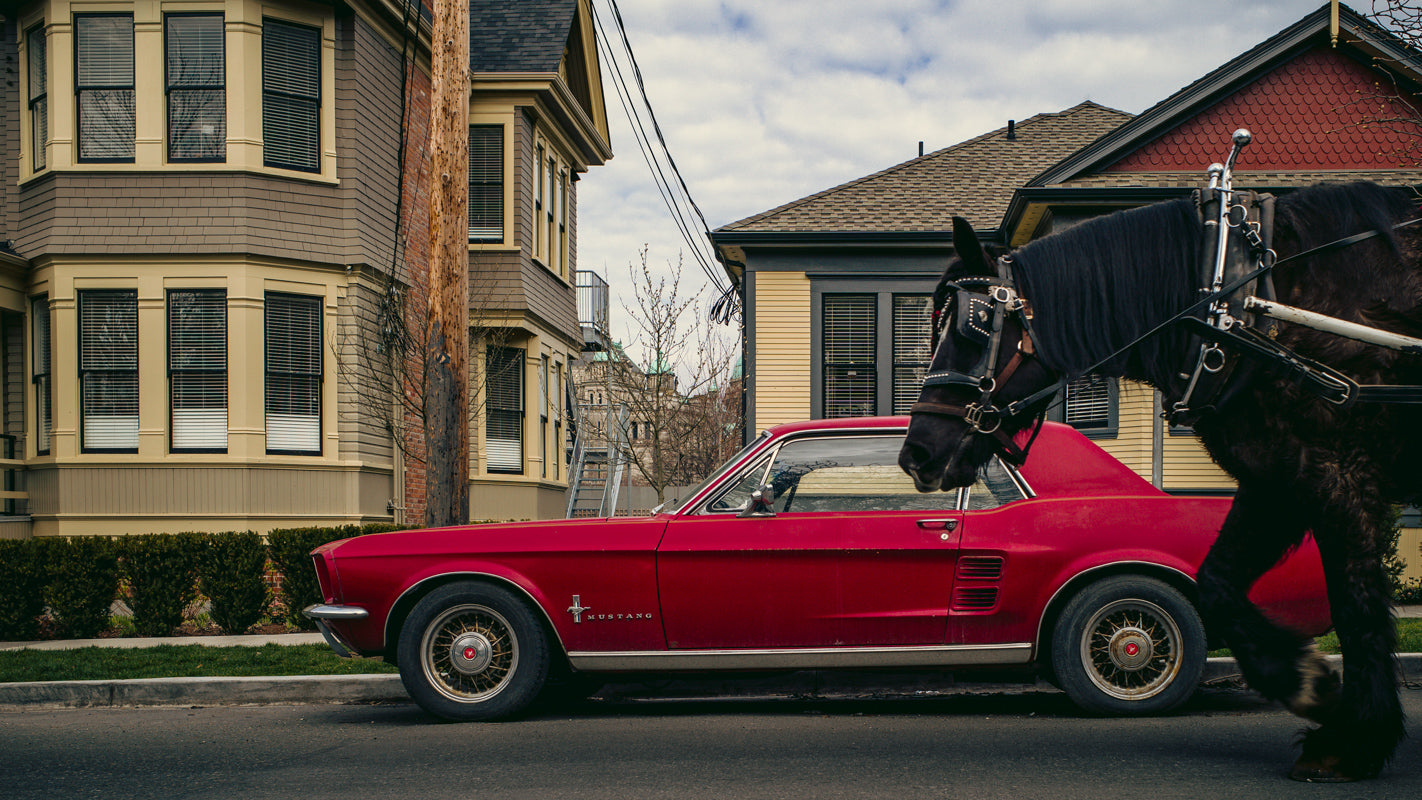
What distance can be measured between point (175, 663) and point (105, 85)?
1007 centimetres

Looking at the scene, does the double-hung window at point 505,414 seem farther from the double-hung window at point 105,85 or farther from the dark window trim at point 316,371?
the double-hung window at point 105,85

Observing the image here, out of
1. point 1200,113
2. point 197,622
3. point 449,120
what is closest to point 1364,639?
point 449,120

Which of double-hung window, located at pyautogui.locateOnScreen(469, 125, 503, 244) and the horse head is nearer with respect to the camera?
the horse head

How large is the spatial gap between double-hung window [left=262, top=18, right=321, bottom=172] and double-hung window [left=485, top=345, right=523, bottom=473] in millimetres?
4858

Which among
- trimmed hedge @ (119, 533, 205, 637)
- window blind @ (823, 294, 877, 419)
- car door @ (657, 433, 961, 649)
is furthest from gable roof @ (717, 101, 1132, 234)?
car door @ (657, 433, 961, 649)

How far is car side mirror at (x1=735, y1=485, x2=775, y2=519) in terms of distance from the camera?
6.43 metres

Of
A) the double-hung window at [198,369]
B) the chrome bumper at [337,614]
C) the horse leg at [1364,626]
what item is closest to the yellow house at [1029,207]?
the double-hung window at [198,369]

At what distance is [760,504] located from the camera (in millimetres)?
6480

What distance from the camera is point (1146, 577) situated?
6.38 meters

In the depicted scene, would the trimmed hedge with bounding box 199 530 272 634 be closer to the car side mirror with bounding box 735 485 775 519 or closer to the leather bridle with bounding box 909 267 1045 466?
the car side mirror with bounding box 735 485 775 519

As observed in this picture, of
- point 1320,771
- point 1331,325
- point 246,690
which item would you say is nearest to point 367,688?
point 246,690

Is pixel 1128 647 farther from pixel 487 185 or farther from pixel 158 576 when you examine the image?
pixel 487 185

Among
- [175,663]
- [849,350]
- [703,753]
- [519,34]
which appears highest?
[519,34]

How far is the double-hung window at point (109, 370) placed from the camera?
614 inches
